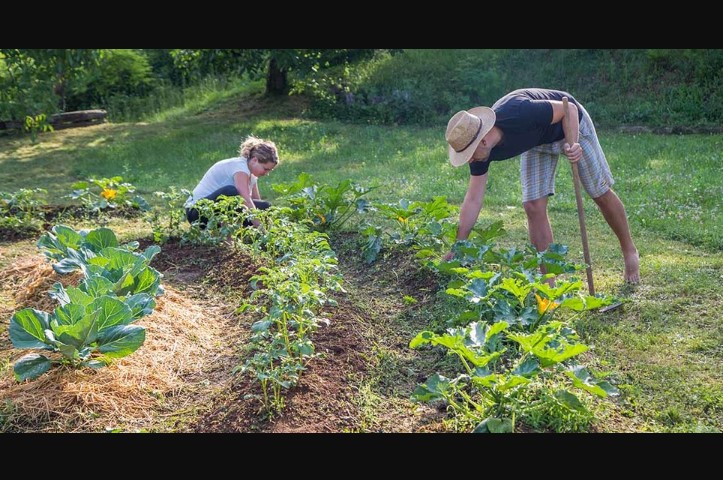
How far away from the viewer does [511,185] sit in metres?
8.49

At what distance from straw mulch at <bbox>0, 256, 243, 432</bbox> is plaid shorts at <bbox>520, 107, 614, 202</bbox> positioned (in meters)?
2.17

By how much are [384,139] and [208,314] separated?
22.8 feet

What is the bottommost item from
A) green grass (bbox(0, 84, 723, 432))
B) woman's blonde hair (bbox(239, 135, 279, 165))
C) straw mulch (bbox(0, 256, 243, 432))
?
green grass (bbox(0, 84, 723, 432))

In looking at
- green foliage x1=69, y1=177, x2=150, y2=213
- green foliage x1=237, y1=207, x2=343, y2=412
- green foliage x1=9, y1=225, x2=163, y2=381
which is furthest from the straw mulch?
green foliage x1=69, y1=177, x2=150, y2=213

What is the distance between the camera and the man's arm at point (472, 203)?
4.75 meters

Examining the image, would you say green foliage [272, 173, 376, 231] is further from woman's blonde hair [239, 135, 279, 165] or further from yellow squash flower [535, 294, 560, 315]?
yellow squash flower [535, 294, 560, 315]

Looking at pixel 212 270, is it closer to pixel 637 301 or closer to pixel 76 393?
pixel 76 393

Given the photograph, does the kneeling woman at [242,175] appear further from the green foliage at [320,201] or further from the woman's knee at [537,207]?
the woman's knee at [537,207]

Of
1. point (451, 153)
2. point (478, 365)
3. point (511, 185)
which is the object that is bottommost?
point (511, 185)

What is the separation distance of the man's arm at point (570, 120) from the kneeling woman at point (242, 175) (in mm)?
2367

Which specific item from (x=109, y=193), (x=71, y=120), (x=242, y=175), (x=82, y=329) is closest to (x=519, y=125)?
(x=242, y=175)

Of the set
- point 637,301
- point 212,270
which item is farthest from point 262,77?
point 637,301

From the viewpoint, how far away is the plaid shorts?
5031 millimetres

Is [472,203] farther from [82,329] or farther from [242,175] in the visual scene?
[82,329]
